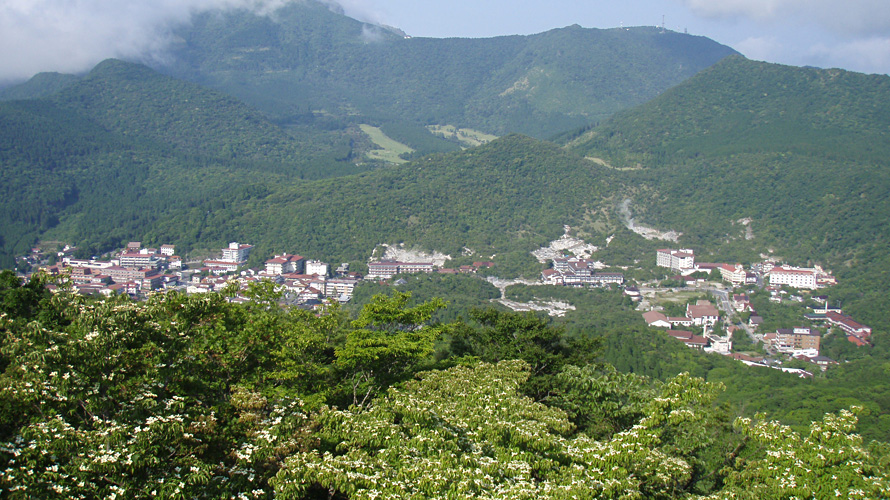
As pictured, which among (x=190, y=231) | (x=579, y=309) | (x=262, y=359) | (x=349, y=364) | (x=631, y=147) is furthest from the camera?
(x=631, y=147)

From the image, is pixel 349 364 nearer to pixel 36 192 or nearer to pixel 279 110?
pixel 36 192

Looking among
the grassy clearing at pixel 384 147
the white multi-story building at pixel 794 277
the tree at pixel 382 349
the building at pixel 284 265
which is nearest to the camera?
the tree at pixel 382 349

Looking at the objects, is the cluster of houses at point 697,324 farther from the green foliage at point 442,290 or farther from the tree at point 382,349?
the tree at point 382,349

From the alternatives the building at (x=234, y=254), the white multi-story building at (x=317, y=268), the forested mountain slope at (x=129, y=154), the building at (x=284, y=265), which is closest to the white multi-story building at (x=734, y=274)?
the white multi-story building at (x=317, y=268)

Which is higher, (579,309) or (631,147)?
(631,147)

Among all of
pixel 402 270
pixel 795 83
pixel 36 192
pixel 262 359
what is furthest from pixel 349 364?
pixel 795 83

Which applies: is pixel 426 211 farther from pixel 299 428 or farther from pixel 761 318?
pixel 299 428
